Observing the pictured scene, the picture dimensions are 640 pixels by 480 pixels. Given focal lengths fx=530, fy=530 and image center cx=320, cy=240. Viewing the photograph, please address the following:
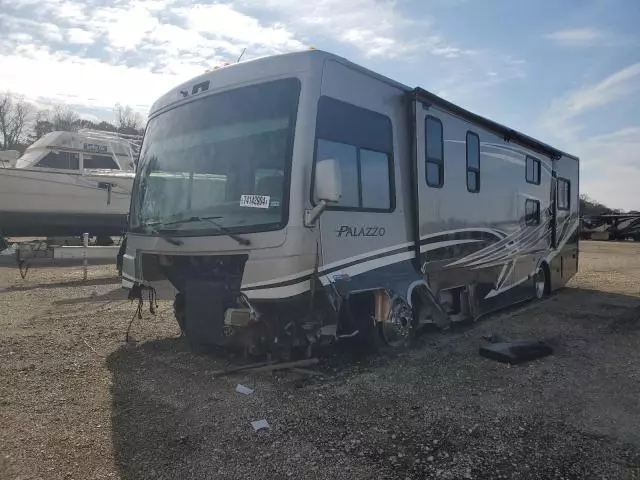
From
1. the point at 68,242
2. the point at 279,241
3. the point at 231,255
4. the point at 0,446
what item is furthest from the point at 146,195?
the point at 68,242

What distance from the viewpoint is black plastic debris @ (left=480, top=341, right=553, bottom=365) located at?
5637 mm

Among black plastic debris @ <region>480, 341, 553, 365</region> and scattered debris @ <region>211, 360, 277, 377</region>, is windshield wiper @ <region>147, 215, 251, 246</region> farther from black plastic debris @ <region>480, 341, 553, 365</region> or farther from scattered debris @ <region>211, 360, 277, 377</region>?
black plastic debris @ <region>480, 341, 553, 365</region>

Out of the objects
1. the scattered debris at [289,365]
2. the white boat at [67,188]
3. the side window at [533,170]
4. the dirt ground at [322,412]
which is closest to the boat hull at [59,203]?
the white boat at [67,188]

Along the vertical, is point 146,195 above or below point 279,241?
above

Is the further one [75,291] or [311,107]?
[75,291]

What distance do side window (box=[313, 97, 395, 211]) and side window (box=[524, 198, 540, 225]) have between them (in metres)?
4.41

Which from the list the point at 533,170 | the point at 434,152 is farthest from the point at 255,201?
the point at 533,170

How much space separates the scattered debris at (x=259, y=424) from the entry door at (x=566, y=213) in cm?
861

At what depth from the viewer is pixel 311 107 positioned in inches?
186

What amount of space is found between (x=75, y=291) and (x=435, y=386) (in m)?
8.12

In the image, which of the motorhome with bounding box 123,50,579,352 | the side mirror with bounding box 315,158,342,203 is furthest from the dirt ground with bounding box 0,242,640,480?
the side mirror with bounding box 315,158,342,203

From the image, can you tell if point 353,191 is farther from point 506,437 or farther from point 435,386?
point 506,437

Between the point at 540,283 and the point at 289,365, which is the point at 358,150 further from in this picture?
the point at 540,283

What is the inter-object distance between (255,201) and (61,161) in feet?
43.7
